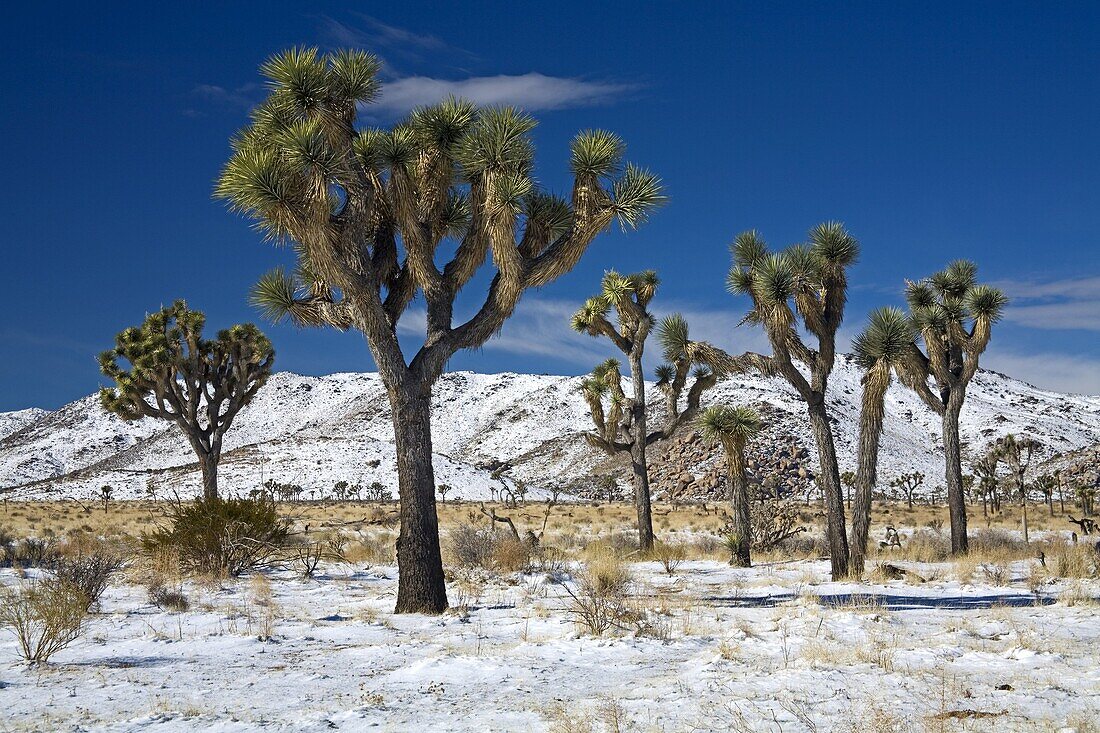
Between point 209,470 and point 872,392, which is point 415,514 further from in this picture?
point 209,470

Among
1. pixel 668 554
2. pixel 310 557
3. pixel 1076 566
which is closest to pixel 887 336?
pixel 1076 566

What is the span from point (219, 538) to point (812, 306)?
10.4 m

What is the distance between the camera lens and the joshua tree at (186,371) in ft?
71.4

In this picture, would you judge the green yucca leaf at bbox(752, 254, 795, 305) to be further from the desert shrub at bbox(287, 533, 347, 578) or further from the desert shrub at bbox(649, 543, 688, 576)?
the desert shrub at bbox(287, 533, 347, 578)

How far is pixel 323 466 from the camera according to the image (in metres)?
76.2

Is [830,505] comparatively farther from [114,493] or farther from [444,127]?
[114,493]

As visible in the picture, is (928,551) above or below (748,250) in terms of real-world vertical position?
below

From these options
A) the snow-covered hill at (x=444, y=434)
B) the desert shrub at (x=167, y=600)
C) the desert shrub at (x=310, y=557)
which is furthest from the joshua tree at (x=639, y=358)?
the snow-covered hill at (x=444, y=434)

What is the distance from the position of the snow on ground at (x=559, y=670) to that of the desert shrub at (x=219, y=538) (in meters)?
2.43

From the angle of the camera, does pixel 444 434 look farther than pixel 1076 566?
Yes

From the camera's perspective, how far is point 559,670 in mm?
6387

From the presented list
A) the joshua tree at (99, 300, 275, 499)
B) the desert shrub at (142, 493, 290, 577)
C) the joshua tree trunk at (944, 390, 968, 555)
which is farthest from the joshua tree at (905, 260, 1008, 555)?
the joshua tree at (99, 300, 275, 499)

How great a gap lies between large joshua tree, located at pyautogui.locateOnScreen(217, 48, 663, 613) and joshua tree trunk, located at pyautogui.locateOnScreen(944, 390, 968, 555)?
11.6 metres

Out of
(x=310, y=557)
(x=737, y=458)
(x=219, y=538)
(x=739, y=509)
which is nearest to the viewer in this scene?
(x=219, y=538)
